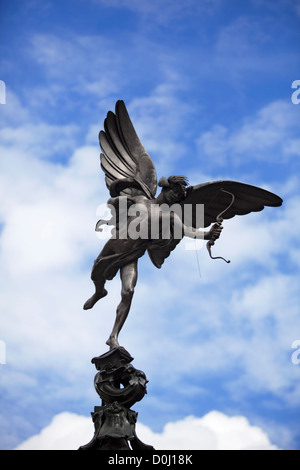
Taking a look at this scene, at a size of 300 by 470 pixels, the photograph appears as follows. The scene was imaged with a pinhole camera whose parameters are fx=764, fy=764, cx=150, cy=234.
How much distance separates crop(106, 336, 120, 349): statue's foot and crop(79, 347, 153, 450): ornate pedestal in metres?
0.18

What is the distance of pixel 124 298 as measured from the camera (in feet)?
41.4

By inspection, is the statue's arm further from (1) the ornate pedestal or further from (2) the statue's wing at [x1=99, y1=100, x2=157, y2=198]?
(1) the ornate pedestal

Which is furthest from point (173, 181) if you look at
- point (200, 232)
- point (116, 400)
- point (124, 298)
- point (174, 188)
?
point (116, 400)

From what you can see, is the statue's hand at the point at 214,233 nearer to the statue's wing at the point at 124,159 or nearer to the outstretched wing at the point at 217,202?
the outstretched wing at the point at 217,202

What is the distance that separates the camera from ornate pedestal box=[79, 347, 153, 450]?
37.2 ft

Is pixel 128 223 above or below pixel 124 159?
below

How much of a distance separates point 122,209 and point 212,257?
1818mm

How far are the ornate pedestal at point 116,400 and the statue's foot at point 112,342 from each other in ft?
0.61

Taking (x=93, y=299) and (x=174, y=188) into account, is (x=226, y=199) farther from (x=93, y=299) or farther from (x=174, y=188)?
(x=93, y=299)

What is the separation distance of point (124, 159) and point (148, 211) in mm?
1652

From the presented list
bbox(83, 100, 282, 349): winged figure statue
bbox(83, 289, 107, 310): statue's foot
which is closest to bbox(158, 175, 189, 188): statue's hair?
bbox(83, 100, 282, 349): winged figure statue

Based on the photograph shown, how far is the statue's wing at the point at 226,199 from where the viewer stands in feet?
44.1
